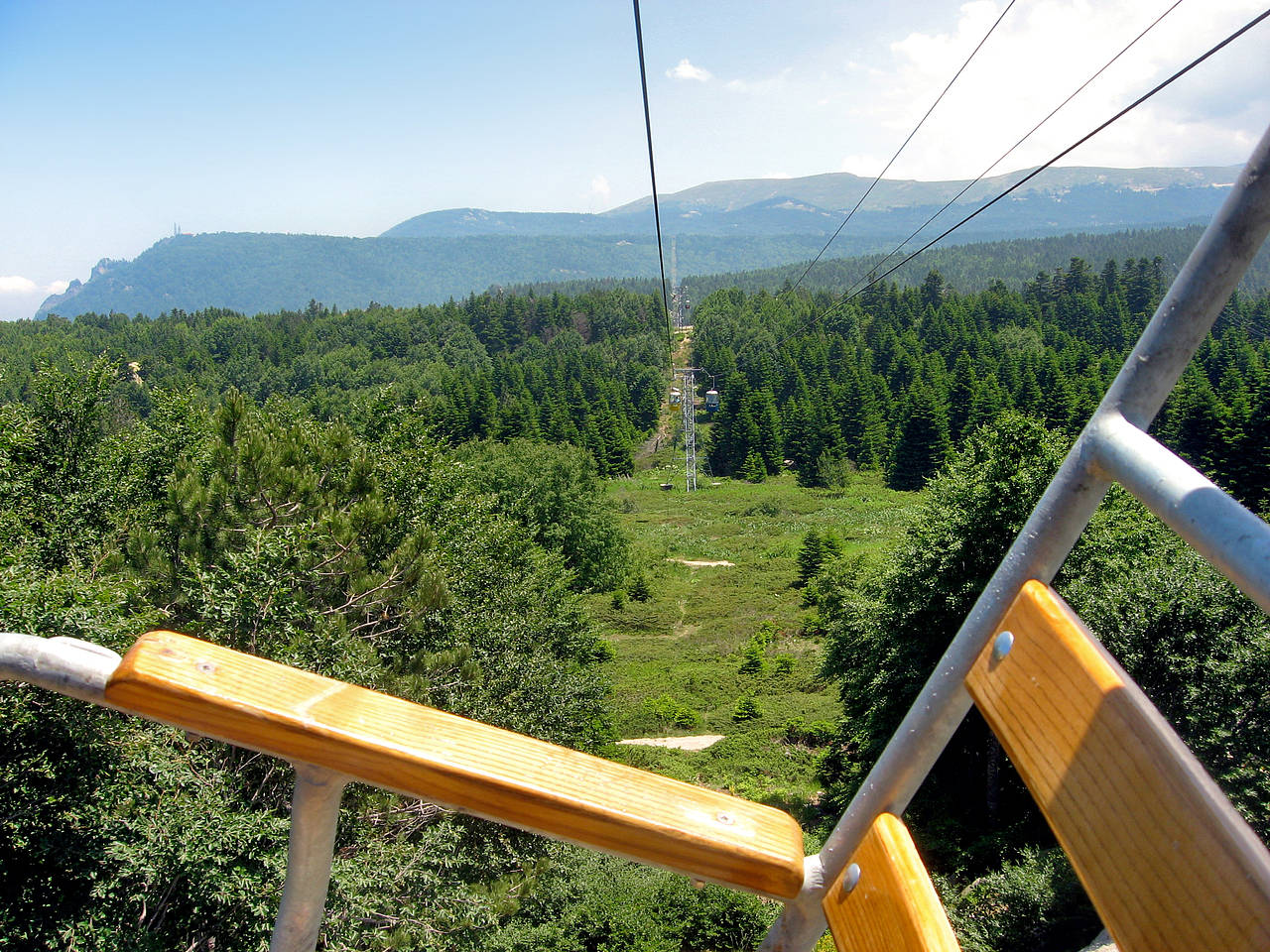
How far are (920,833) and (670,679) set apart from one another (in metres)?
11.6

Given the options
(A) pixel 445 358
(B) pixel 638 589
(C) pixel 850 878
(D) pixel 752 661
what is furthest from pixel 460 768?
(A) pixel 445 358

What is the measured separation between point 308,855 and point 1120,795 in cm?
82

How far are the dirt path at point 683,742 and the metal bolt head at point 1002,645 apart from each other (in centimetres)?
2137

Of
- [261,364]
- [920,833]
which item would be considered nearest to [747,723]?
[920,833]

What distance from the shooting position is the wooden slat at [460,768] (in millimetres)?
853

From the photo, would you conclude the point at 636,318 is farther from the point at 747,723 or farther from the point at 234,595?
the point at 234,595

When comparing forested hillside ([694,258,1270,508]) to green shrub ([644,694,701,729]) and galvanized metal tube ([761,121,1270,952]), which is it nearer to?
green shrub ([644,694,701,729])

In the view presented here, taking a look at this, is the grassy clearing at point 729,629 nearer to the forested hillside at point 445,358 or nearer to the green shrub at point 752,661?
the green shrub at point 752,661

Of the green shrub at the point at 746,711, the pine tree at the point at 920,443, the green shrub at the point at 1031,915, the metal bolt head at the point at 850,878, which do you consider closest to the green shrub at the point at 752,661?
the green shrub at the point at 746,711

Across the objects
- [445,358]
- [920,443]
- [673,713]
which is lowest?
[920,443]

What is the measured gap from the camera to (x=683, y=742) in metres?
21.9

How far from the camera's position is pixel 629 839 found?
2.83 ft

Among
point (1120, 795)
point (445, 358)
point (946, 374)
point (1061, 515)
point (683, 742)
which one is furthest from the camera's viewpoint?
point (445, 358)

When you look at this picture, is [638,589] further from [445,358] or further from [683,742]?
[445,358]
